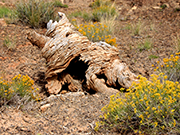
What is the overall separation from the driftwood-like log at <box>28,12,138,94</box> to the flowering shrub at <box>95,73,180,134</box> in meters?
1.35

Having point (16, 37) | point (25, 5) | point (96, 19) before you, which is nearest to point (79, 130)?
point (16, 37)

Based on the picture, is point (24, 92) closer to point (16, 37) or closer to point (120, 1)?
point (16, 37)

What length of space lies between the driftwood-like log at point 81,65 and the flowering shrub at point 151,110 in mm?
1352

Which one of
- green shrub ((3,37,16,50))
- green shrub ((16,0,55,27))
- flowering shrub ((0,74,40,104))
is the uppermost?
green shrub ((16,0,55,27))

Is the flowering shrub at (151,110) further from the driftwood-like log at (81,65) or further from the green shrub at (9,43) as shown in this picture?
the green shrub at (9,43)

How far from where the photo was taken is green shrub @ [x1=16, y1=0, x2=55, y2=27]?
272 inches

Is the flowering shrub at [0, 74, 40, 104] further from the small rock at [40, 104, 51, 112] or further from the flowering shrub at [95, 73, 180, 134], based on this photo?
the flowering shrub at [95, 73, 180, 134]

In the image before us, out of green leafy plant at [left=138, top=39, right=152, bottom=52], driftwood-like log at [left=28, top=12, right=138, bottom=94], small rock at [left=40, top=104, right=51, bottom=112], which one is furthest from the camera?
green leafy plant at [left=138, top=39, right=152, bottom=52]

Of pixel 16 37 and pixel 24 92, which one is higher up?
pixel 16 37

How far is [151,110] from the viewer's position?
2.55 metres

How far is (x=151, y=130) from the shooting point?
259 cm

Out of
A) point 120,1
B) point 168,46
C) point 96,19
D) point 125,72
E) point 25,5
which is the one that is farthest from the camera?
point 120,1

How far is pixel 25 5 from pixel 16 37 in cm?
160

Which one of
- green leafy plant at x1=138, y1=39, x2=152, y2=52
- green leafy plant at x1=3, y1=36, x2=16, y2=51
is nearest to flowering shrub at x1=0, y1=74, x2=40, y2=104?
green leafy plant at x1=3, y1=36, x2=16, y2=51
